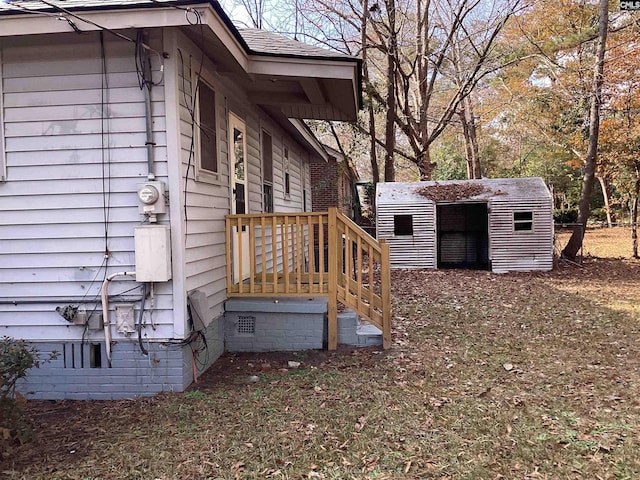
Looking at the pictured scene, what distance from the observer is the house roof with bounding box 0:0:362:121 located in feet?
12.2

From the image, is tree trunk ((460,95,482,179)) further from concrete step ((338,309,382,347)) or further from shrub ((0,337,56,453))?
shrub ((0,337,56,453))

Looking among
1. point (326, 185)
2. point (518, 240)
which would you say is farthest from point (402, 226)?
point (326, 185)

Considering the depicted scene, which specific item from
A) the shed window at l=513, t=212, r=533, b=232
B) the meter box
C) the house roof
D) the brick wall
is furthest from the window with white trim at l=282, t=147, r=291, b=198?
the brick wall

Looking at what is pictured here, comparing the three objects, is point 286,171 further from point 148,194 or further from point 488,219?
point 148,194

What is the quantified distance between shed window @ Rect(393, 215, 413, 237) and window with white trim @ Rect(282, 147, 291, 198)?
11.2ft

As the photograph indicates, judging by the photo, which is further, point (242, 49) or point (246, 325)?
point (246, 325)

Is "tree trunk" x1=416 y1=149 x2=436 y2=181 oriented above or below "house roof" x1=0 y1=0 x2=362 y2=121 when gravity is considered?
above

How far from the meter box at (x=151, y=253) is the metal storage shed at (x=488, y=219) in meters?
8.76

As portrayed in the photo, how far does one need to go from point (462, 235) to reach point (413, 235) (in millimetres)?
2682

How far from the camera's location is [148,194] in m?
3.98

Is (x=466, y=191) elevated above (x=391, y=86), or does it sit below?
below

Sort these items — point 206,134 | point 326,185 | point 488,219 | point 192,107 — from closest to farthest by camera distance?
point 192,107, point 206,134, point 488,219, point 326,185

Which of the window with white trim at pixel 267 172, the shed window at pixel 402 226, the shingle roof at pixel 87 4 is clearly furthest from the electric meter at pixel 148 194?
the shed window at pixel 402 226

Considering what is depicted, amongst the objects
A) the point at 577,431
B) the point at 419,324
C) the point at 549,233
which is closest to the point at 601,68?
the point at 549,233
